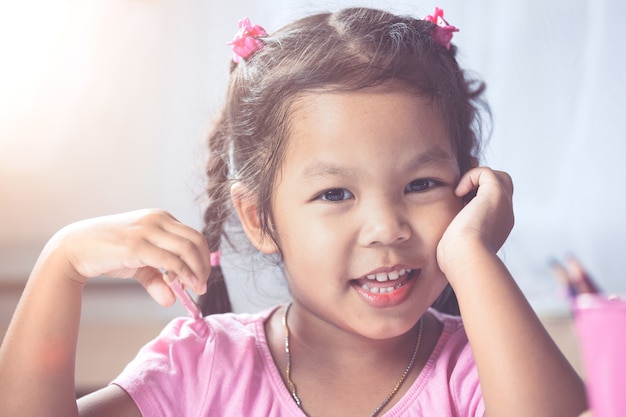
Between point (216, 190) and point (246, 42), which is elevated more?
point (246, 42)

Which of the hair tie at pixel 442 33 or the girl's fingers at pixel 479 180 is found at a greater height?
the hair tie at pixel 442 33

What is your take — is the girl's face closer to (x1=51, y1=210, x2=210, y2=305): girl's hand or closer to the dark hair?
the dark hair

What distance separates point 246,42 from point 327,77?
184 millimetres

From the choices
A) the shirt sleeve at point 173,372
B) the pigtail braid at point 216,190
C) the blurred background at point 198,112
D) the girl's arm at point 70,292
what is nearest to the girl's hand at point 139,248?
the girl's arm at point 70,292

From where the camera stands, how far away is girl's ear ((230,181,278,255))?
1.07 meters

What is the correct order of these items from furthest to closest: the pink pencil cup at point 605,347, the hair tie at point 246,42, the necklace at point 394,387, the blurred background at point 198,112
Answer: the blurred background at point 198,112 < the hair tie at point 246,42 < the necklace at point 394,387 < the pink pencil cup at point 605,347

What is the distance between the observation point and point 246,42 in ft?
3.71

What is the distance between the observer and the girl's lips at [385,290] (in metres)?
0.96

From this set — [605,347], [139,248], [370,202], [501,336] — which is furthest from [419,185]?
[605,347]

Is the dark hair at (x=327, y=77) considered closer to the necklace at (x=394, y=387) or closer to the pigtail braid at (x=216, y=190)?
the pigtail braid at (x=216, y=190)

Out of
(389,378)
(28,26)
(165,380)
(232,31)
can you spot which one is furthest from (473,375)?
(28,26)

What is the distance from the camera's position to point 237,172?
1.13 metres

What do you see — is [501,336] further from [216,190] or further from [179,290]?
[216,190]

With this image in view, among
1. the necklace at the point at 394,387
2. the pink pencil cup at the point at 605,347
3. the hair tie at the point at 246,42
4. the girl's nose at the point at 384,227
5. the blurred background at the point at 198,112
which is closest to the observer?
→ the pink pencil cup at the point at 605,347
